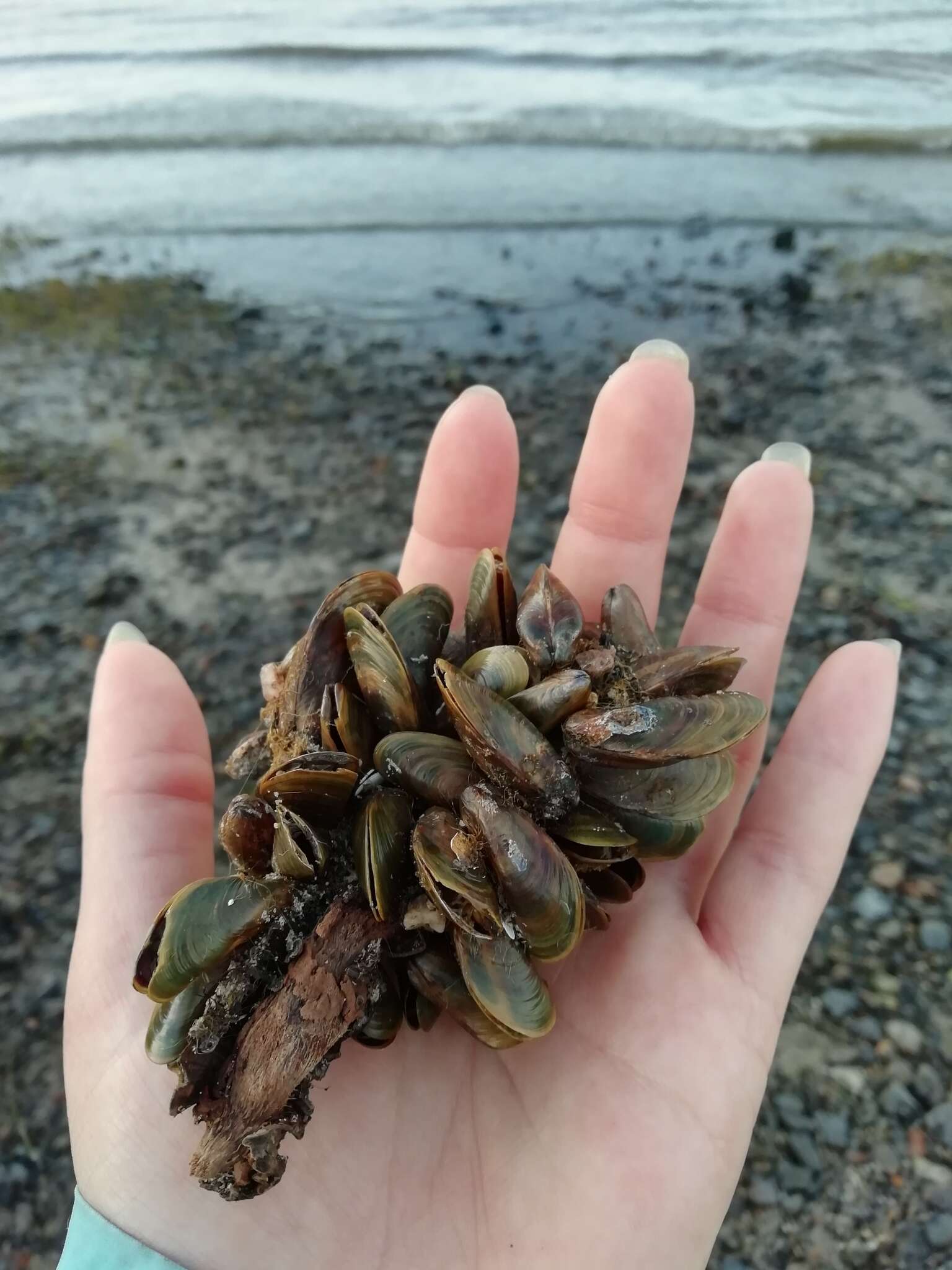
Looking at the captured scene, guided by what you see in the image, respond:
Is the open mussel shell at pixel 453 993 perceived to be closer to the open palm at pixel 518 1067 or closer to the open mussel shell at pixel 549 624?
the open palm at pixel 518 1067

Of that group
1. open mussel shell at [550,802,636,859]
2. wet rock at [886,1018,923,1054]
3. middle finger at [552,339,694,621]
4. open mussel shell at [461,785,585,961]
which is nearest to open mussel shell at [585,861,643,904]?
open mussel shell at [550,802,636,859]

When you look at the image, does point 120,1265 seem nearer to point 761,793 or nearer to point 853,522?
point 761,793

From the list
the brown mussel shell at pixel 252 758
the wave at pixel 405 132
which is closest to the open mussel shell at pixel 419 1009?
the brown mussel shell at pixel 252 758

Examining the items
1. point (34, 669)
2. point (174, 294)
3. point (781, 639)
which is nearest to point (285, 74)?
point (174, 294)

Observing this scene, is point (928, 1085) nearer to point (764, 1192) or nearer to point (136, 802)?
point (764, 1192)

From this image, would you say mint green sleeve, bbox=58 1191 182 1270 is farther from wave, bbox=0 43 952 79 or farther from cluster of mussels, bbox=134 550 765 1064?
wave, bbox=0 43 952 79

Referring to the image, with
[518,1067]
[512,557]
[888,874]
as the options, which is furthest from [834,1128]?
[512,557]

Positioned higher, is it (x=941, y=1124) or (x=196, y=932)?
(x=196, y=932)

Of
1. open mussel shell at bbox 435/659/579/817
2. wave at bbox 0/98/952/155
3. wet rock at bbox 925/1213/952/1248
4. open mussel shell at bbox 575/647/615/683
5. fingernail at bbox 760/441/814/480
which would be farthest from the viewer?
wave at bbox 0/98/952/155
